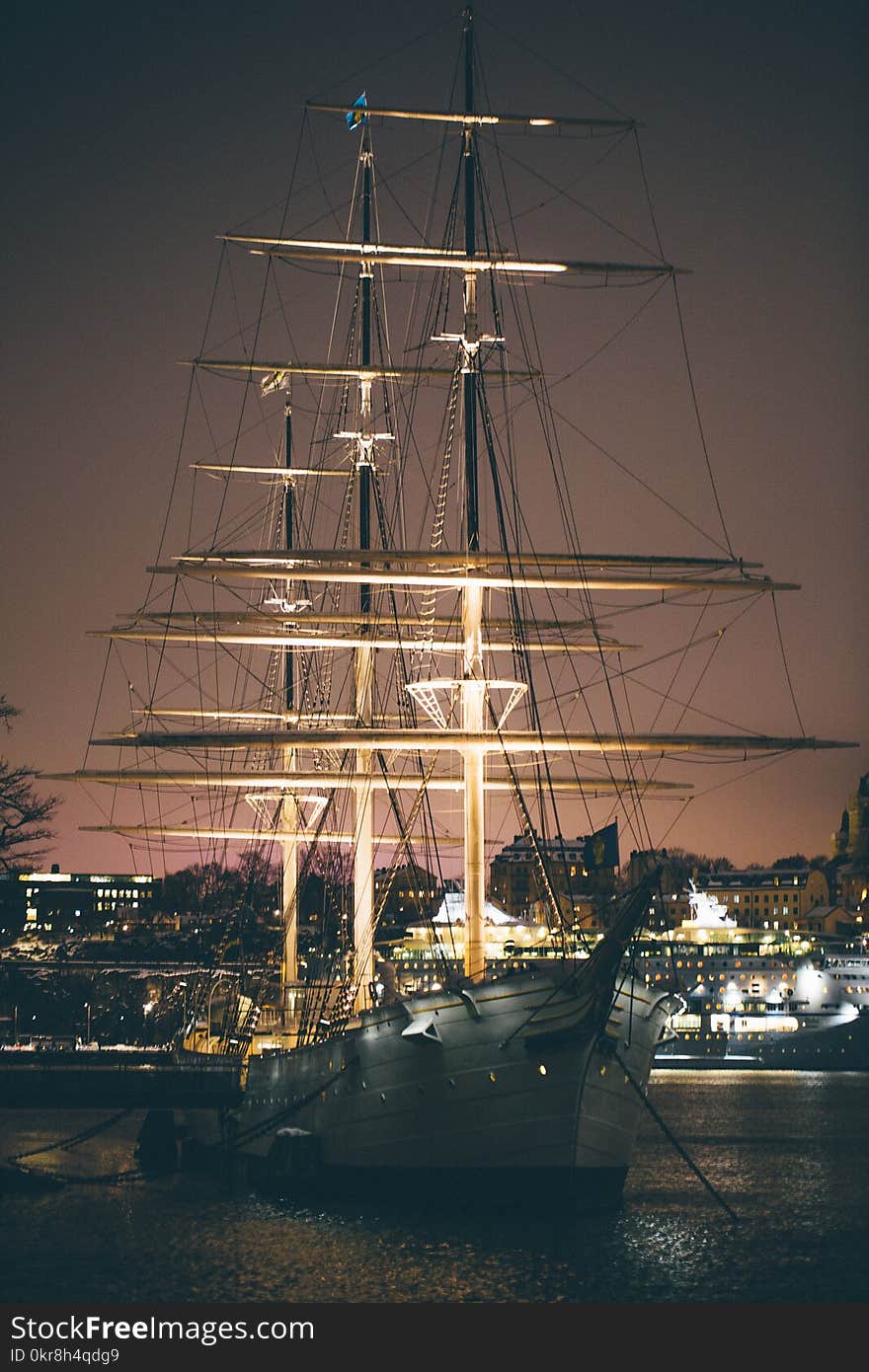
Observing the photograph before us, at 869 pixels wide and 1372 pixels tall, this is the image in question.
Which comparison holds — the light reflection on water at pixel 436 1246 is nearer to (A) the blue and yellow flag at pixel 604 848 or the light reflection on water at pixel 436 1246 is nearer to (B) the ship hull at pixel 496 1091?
(B) the ship hull at pixel 496 1091

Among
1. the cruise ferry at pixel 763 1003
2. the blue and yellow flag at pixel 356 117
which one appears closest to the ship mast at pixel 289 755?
the blue and yellow flag at pixel 356 117

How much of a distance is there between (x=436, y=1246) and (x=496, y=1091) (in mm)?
3292

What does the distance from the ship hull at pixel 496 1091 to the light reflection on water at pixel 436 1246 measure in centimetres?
77

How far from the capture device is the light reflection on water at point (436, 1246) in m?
31.4

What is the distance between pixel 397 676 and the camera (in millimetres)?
54406

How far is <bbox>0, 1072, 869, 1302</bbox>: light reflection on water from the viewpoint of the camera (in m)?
31.4

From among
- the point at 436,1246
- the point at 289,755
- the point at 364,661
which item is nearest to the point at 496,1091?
the point at 436,1246

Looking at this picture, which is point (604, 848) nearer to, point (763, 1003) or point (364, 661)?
point (364, 661)

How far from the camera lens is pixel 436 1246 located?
1357 inches

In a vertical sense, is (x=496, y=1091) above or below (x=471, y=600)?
below

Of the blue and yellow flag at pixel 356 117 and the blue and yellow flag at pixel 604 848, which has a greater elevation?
the blue and yellow flag at pixel 356 117

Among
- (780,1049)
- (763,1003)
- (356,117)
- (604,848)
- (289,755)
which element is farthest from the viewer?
(763,1003)

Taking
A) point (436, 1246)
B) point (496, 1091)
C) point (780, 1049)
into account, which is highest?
point (780, 1049)

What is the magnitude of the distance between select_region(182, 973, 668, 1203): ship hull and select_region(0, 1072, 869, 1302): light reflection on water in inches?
30.2
